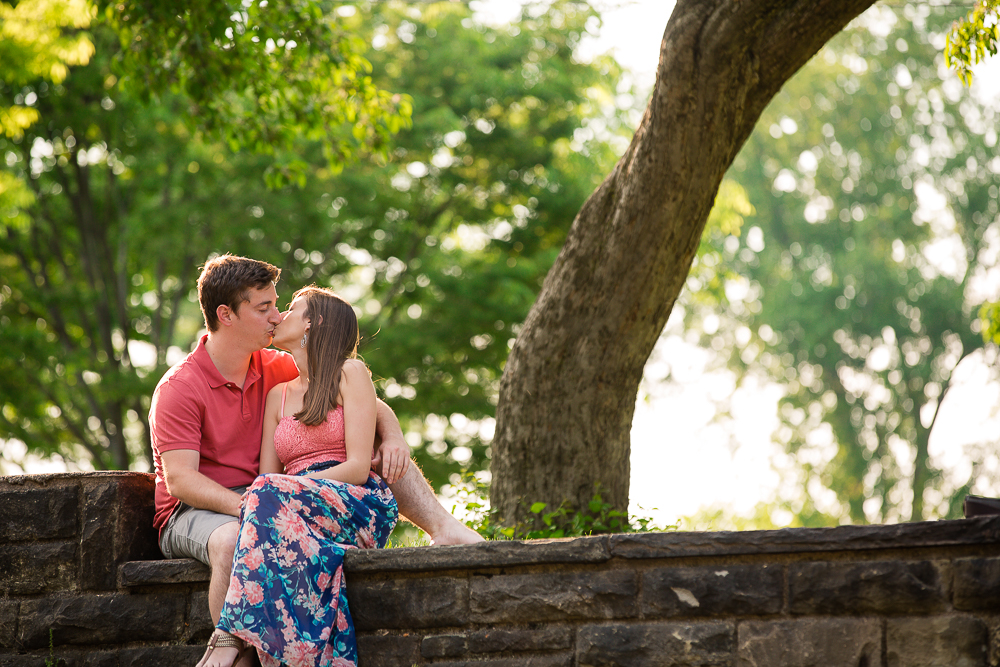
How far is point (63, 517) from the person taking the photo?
3.67 metres

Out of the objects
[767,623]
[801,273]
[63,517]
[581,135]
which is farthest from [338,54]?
[801,273]

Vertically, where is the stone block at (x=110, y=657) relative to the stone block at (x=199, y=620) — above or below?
below

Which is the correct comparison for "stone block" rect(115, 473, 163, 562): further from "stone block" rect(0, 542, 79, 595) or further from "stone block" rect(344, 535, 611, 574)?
"stone block" rect(344, 535, 611, 574)

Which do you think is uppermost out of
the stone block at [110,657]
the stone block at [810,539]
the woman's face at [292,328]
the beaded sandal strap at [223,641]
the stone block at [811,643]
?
the woman's face at [292,328]

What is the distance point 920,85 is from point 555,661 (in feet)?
74.4

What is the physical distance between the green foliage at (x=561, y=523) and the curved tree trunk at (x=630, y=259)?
0.28ft

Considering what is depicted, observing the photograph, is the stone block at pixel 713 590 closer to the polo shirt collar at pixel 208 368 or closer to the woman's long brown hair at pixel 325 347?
the woman's long brown hair at pixel 325 347

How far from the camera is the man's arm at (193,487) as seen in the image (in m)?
3.43

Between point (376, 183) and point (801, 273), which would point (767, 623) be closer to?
point (376, 183)

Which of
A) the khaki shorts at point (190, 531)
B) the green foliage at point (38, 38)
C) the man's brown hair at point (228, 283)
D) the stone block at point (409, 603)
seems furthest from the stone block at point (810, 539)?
the green foliage at point (38, 38)

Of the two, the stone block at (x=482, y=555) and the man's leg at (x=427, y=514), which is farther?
the man's leg at (x=427, y=514)

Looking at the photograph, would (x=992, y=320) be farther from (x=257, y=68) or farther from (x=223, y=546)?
(x=223, y=546)

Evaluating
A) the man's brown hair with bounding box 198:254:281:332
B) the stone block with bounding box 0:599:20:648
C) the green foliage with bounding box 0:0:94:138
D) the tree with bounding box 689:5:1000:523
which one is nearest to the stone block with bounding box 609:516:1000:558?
the man's brown hair with bounding box 198:254:281:332

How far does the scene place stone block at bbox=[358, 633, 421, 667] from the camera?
3.26 meters
